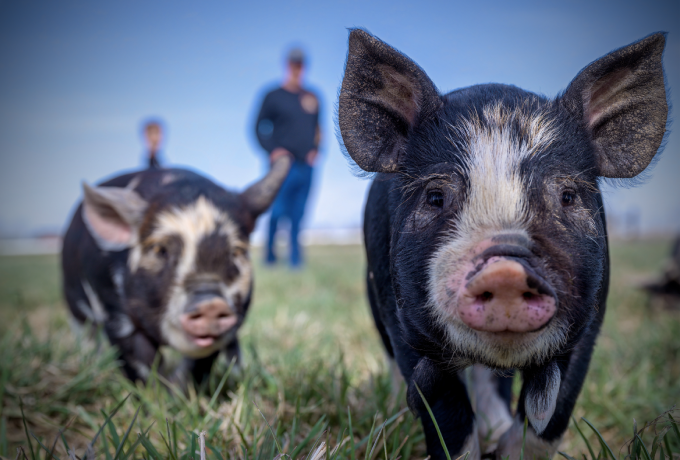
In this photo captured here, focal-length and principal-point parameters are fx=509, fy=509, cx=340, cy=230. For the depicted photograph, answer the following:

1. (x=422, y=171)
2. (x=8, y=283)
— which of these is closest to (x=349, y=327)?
(x=422, y=171)

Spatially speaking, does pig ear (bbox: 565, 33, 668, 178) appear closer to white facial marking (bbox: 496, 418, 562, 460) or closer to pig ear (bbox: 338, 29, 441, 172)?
pig ear (bbox: 338, 29, 441, 172)

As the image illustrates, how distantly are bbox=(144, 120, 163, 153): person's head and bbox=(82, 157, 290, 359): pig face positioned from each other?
2953 millimetres

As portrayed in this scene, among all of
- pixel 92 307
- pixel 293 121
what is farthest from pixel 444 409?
pixel 293 121

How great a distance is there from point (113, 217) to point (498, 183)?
2.71 metres

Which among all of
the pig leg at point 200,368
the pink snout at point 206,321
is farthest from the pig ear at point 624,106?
the pig leg at point 200,368

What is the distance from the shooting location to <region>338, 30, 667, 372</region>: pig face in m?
1.58

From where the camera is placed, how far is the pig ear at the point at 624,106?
1954mm

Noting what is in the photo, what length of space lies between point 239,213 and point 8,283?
821cm

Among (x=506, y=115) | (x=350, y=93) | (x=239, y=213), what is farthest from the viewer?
(x=239, y=213)

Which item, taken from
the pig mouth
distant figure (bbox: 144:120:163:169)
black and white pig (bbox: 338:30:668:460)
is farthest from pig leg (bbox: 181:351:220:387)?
distant figure (bbox: 144:120:163:169)

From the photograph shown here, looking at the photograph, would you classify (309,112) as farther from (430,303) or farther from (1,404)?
(430,303)

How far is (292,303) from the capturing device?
5.71 meters

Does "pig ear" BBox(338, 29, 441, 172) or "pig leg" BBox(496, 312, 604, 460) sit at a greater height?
"pig ear" BBox(338, 29, 441, 172)

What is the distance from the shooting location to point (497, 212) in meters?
1.71
